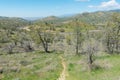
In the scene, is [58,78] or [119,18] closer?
[58,78]

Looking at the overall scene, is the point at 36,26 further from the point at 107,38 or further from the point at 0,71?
the point at 0,71

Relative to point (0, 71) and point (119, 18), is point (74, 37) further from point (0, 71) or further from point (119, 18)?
point (0, 71)

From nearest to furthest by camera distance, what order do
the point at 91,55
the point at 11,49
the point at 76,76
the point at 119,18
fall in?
the point at 76,76 → the point at 91,55 → the point at 119,18 → the point at 11,49

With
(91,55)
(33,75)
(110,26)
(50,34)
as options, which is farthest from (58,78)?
(50,34)

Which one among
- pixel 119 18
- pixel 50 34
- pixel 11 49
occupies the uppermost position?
pixel 119 18

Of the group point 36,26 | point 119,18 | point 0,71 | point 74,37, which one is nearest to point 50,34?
point 36,26

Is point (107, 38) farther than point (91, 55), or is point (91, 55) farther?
point (107, 38)

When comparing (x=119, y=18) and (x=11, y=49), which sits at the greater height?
(x=119, y=18)

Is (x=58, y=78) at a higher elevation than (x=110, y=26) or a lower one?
lower

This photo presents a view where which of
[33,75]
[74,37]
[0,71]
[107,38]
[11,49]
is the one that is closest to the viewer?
[33,75]
